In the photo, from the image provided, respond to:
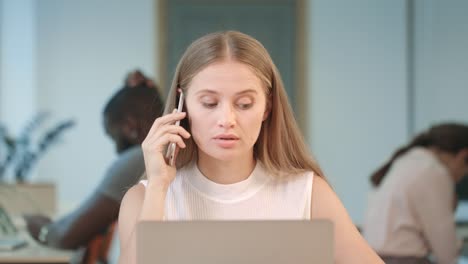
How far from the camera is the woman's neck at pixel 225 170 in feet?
6.33

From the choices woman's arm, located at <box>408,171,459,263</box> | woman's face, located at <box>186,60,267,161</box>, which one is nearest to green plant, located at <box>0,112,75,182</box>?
woman's arm, located at <box>408,171,459,263</box>

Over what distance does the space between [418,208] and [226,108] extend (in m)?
2.39

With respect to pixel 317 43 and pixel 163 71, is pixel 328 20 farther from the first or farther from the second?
pixel 163 71

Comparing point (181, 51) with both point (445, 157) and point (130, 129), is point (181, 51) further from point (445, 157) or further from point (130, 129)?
point (130, 129)

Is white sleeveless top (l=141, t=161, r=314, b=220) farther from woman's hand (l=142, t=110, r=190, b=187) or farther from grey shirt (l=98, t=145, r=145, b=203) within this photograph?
grey shirt (l=98, t=145, r=145, b=203)

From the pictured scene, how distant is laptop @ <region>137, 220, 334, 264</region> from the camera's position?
1.27 meters

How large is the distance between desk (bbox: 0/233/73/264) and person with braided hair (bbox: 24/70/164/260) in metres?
0.04

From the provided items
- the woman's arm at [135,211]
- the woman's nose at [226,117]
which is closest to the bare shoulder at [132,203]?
the woman's arm at [135,211]

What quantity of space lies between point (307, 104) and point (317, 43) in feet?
1.81

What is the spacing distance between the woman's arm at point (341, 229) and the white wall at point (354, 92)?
237 inches

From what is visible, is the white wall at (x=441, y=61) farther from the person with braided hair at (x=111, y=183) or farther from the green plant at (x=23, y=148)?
the green plant at (x=23, y=148)

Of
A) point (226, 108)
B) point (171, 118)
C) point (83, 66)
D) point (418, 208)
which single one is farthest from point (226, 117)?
point (83, 66)

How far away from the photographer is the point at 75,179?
317 inches

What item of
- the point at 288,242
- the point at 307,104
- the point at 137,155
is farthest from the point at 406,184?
the point at 307,104
